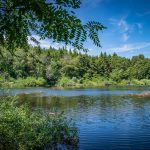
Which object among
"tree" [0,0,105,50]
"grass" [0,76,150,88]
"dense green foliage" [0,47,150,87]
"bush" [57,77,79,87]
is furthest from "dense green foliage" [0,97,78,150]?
"bush" [57,77,79,87]

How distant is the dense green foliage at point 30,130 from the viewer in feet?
60.8

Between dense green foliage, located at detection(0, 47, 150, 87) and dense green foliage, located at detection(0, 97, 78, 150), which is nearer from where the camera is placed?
dense green foliage, located at detection(0, 97, 78, 150)

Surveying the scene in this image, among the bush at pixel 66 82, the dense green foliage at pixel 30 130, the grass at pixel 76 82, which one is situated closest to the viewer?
the dense green foliage at pixel 30 130

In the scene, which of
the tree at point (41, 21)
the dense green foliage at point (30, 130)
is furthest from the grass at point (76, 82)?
the tree at point (41, 21)

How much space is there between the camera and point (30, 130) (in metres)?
20.5

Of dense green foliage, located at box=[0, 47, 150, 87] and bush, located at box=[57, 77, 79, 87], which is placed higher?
dense green foliage, located at box=[0, 47, 150, 87]

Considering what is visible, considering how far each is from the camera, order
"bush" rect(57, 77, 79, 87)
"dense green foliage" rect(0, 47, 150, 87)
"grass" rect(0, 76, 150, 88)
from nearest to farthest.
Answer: "grass" rect(0, 76, 150, 88) < "bush" rect(57, 77, 79, 87) < "dense green foliage" rect(0, 47, 150, 87)

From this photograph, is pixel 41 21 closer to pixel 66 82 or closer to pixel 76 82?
pixel 66 82

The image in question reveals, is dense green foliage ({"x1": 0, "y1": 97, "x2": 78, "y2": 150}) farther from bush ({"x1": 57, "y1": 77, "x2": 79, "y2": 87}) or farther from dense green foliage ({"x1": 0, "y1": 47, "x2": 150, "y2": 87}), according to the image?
bush ({"x1": 57, "y1": 77, "x2": 79, "y2": 87})

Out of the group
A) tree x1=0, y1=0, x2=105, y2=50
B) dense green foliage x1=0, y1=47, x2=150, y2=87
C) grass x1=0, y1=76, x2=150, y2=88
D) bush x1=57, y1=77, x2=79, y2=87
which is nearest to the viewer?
tree x1=0, y1=0, x2=105, y2=50

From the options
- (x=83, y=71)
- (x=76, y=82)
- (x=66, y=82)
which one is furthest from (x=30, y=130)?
(x=83, y=71)

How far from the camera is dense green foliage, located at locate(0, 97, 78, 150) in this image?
60.8 ft

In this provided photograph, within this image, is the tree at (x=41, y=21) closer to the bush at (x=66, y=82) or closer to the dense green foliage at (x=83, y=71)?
the dense green foliage at (x=83, y=71)

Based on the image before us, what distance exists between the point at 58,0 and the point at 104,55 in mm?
180418
